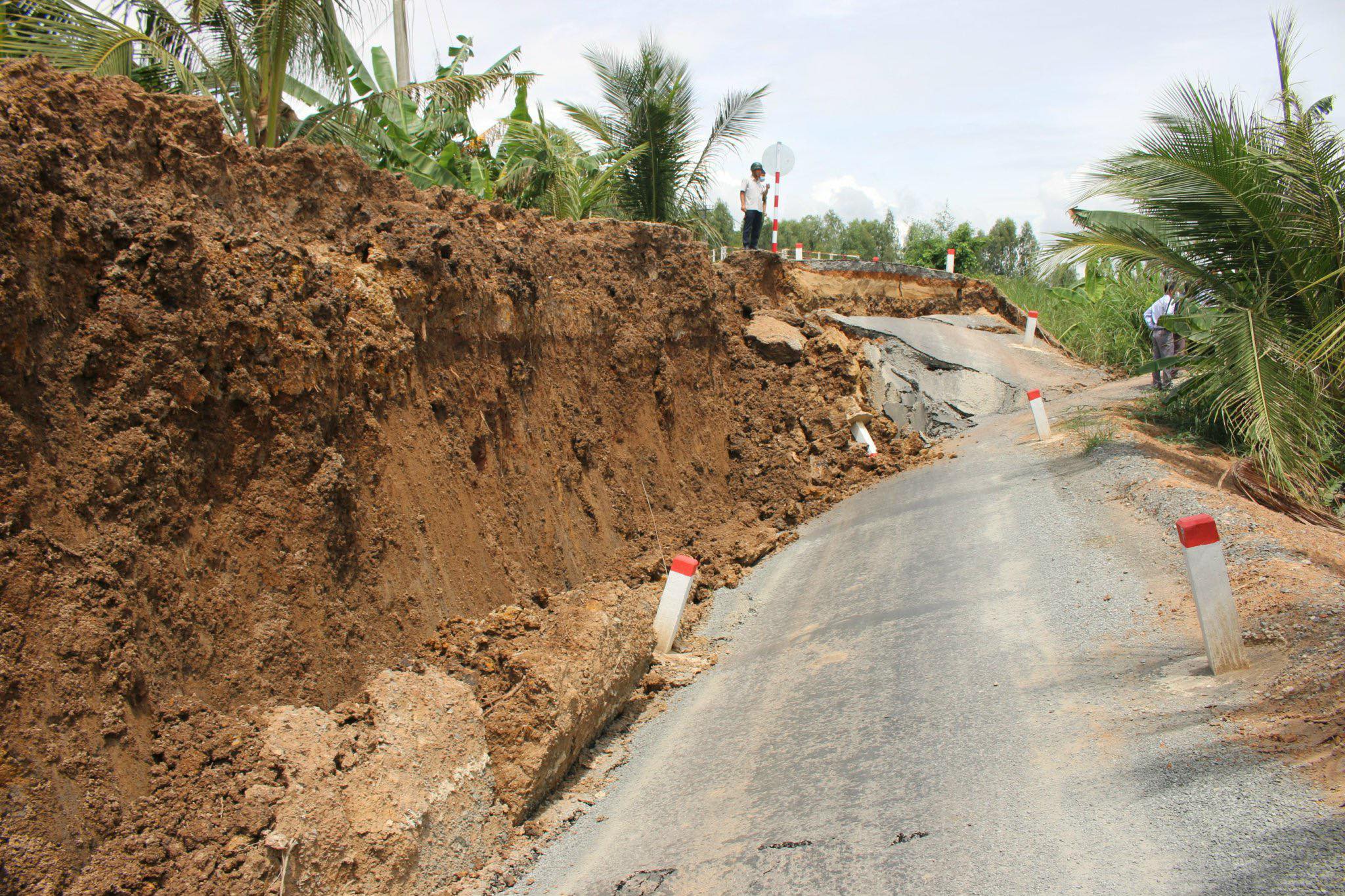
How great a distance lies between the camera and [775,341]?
13.6 m

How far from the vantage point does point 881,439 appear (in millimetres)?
13781

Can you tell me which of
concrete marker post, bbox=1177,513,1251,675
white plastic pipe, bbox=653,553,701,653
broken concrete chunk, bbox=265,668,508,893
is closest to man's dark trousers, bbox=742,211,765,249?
white plastic pipe, bbox=653,553,701,653

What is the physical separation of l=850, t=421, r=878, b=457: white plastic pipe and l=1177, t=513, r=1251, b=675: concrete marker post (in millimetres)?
7712

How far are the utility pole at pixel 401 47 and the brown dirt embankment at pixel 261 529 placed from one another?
9.31 m

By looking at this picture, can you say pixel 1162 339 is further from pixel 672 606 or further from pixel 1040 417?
pixel 672 606

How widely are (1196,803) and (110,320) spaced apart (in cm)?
538

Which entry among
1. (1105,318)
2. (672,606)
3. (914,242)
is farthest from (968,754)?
(914,242)

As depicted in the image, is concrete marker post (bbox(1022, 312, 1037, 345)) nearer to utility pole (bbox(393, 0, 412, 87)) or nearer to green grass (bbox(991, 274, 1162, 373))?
green grass (bbox(991, 274, 1162, 373))

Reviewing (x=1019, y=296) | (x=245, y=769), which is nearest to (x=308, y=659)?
(x=245, y=769)

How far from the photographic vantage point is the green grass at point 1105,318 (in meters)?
17.9

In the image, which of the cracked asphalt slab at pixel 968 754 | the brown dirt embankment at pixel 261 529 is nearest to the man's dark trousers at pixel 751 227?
the brown dirt embankment at pixel 261 529

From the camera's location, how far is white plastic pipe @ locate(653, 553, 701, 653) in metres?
7.49

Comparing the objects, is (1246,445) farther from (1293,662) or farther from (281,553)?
(281,553)

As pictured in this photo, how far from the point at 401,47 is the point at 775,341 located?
8.80m
